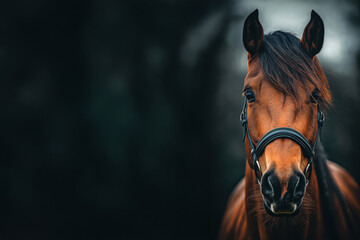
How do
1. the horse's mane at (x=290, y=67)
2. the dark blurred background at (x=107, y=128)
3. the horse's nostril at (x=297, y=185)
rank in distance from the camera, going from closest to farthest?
1. the horse's nostril at (x=297, y=185)
2. the horse's mane at (x=290, y=67)
3. the dark blurred background at (x=107, y=128)

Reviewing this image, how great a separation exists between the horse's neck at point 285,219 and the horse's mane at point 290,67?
39 centimetres

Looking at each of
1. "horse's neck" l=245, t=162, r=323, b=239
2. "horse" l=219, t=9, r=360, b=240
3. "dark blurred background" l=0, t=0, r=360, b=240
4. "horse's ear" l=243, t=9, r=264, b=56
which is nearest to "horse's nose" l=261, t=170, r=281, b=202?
"horse" l=219, t=9, r=360, b=240

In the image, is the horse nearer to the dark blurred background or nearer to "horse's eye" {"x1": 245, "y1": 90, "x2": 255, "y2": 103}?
"horse's eye" {"x1": 245, "y1": 90, "x2": 255, "y2": 103}

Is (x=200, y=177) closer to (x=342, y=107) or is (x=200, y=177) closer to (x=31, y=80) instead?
(x=342, y=107)

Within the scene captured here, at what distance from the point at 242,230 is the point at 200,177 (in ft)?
5.02

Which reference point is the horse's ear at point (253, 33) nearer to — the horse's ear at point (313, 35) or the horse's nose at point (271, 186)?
the horse's ear at point (313, 35)

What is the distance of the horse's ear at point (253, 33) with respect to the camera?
1.07 m

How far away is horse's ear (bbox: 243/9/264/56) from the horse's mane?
0.03m

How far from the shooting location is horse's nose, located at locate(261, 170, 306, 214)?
77cm

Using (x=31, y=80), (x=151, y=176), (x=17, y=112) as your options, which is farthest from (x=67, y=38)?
(x=151, y=176)

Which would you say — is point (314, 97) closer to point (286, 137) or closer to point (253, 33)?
point (286, 137)

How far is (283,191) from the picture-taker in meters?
0.77

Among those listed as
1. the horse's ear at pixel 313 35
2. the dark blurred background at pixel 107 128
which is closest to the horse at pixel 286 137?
the horse's ear at pixel 313 35

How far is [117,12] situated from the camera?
9.59 ft
